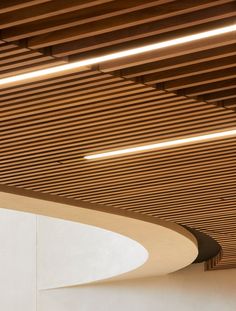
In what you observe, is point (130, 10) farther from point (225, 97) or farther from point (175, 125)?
point (175, 125)

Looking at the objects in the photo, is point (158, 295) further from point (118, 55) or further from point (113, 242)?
point (118, 55)

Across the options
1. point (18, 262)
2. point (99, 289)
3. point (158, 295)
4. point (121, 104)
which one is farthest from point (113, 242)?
point (121, 104)

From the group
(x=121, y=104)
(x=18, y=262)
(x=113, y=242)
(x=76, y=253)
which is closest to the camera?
(x=121, y=104)

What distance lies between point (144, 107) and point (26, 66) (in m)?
1.26

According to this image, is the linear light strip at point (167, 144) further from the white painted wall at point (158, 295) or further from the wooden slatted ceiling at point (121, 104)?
the white painted wall at point (158, 295)

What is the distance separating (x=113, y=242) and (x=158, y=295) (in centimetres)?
134

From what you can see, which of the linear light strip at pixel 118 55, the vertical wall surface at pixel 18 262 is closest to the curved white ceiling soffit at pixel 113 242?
the vertical wall surface at pixel 18 262

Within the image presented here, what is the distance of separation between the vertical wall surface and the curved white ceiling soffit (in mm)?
312

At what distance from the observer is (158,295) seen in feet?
54.0

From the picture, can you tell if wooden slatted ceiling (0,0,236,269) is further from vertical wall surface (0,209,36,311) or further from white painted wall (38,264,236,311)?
vertical wall surface (0,209,36,311)

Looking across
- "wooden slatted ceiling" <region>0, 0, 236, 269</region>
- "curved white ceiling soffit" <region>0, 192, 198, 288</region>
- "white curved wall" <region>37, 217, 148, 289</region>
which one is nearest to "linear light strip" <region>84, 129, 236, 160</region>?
"wooden slatted ceiling" <region>0, 0, 236, 269</region>

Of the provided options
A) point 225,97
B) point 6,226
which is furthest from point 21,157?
point 6,226

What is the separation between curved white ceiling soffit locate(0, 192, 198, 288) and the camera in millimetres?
10008

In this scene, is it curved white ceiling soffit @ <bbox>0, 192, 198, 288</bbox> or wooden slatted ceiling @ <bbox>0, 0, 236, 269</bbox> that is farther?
curved white ceiling soffit @ <bbox>0, 192, 198, 288</bbox>
